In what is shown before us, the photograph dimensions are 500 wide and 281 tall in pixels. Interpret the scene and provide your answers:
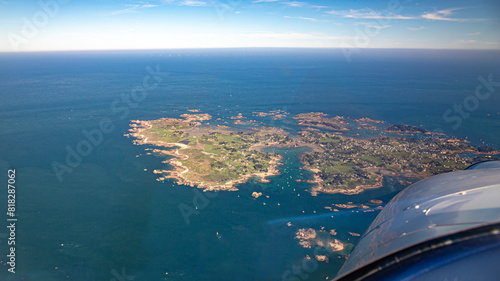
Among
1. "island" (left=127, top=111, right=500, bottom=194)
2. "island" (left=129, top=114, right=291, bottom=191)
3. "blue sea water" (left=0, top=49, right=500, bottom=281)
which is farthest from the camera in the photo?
"island" (left=129, top=114, right=291, bottom=191)

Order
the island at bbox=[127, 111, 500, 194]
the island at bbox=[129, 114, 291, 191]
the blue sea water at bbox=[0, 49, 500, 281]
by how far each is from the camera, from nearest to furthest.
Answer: the blue sea water at bbox=[0, 49, 500, 281] → the island at bbox=[127, 111, 500, 194] → the island at bbox=[129, 114, 291, 191]

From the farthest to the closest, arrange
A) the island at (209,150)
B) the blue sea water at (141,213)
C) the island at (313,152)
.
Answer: the island at (209,150)
the island at (313,152)
the blue sea water at (141,213)

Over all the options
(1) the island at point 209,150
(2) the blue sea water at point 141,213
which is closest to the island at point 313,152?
(1) the island at point 209,150

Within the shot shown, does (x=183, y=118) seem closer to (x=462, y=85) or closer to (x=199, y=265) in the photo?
(x=199, y=265)

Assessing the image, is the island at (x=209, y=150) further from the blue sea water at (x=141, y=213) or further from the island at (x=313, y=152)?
the blue sea water at (x=141, y=213)

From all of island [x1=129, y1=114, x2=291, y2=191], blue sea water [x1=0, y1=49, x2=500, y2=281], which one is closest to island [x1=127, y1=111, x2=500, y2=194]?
island [x1=129, y1=114, x2=291, y2=191]

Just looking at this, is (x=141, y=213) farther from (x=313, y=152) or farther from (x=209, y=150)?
(x=313, y=152)

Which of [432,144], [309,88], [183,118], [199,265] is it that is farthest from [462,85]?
[199,265]

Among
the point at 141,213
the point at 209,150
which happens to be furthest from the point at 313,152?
the point at 141,213

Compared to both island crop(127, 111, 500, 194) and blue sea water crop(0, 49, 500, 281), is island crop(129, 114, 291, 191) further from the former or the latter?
blue sea water crop(0, 49, 500, 281)
